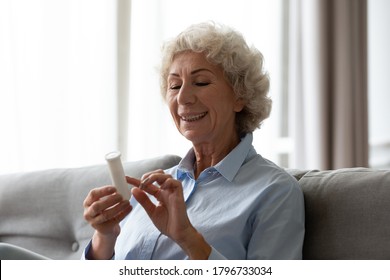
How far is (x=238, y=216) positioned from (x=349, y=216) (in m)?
→ 0.25

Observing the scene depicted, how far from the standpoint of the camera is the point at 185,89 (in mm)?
1693

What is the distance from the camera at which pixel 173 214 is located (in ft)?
4.43

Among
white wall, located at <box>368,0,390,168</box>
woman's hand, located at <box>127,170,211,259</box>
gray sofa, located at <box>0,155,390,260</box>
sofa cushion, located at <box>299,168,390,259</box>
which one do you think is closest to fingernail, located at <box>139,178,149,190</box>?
woman's hand, located at <box>127,170,211,259</box>

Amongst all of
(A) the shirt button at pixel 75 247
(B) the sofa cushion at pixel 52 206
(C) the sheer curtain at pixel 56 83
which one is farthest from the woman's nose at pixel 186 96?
(C) the sheer curtain at pixel 56 83

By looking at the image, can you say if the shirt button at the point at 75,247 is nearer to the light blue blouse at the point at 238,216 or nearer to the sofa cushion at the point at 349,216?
the light blue blouse at the point at 238,216

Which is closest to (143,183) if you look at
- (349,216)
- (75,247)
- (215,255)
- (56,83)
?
(215,255)

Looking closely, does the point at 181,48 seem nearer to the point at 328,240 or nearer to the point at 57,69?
the point at 328,240

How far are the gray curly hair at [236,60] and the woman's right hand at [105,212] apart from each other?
18.7 inches

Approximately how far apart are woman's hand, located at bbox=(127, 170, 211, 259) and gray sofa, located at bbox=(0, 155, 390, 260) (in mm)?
309

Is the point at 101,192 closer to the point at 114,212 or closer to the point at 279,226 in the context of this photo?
the point at 114,212

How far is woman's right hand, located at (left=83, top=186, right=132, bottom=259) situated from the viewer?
1400 millimetres
